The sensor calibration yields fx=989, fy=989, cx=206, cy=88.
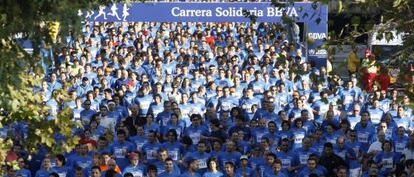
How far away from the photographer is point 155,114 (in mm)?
20516

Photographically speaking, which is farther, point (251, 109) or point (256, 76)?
point (256, 76)

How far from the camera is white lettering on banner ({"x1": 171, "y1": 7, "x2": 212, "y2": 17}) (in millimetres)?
23391

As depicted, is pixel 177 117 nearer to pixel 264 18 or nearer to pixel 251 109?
pixel 251 109

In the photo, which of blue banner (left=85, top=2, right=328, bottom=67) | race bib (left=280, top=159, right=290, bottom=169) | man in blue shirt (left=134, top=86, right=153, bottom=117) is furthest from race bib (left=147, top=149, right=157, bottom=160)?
blue banner (left=85, top=2, right=328, bottom=67)

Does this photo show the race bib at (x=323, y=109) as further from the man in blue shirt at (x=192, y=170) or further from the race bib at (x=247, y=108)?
the man in blue shirt at (x=192, y=170)

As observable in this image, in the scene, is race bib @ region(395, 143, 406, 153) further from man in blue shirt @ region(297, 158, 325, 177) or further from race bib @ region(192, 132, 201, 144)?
race bib @ region(192, 132, 201, 144)

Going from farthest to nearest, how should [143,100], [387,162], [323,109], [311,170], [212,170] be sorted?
[143,100] < [323,109] < [387,162] < [311,170] < [212,170]

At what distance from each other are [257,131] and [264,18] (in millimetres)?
4647

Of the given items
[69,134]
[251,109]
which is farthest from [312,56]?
[69,134]

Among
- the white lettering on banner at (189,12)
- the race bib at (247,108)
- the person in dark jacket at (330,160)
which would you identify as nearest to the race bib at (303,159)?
the person in dark jacket at (330,160)

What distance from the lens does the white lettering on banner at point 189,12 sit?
2339 cm

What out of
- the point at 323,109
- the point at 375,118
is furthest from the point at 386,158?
the point at 323,109

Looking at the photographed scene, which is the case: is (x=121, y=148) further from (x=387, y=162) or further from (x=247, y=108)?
(x=387, y=162)

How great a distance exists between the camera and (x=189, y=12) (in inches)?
924
